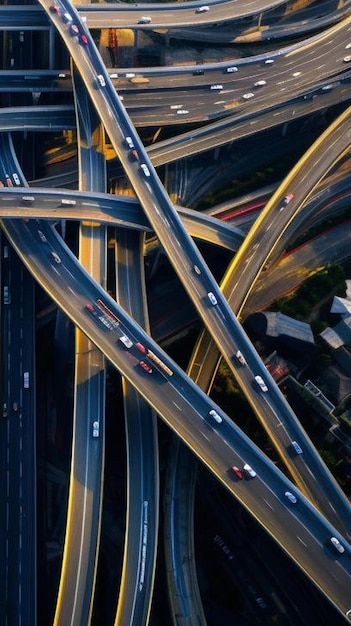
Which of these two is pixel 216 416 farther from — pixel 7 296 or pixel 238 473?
pixel 7 296

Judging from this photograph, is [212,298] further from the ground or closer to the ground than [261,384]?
further from the ground

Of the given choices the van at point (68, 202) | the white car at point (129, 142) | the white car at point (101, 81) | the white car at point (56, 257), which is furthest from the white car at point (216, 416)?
the white car at point (101, 81)

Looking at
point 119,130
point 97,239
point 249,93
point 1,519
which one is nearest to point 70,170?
point 119,130

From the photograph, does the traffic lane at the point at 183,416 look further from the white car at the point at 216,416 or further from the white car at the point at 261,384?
the white car at the point at 261,384

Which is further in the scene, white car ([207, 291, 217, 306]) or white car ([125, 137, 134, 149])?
white car ([125, 137, 134, 149])

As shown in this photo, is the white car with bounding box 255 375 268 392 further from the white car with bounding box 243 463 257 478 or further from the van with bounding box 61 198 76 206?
the van with bounding box 61 198 76 206

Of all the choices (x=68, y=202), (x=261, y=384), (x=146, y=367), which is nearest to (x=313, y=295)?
(x=261, y=384)

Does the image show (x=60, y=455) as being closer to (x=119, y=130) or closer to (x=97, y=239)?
(x=97, y=239)

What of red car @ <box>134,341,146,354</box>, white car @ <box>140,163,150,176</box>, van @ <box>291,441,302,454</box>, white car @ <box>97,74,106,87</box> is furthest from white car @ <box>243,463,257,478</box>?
white car @ <box>97,74,106,87</box>
